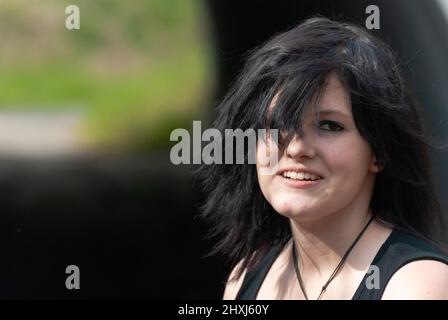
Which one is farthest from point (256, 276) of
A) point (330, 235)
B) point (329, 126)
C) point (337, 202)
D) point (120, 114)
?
point (120, 114)

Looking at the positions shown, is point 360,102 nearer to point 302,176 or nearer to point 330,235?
point 302,176

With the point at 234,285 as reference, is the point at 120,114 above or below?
above

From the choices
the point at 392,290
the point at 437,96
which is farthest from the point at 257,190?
the point at 437,96

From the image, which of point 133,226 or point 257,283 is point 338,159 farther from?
point 133,226

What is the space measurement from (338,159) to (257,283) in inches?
20.2

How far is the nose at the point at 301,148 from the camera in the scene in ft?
4.43

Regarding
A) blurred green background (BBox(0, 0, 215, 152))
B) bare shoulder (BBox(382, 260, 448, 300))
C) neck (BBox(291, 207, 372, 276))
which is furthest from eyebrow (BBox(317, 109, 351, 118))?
blurred green background (BBox(0, 0, 215, 152))

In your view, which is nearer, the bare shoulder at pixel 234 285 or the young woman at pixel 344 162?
the young woman at pixel 344 162

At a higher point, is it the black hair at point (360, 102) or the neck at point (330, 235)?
the black hair at point (360, 102)

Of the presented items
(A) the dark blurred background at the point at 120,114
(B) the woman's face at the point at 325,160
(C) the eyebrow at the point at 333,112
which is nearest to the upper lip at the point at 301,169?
(B) the woman's face at the point at 325,160

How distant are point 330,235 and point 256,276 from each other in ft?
1.09

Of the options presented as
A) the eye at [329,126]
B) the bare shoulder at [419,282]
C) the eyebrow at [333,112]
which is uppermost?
the eyebrow at [333,112]

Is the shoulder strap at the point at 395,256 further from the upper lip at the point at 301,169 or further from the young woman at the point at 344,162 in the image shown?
the upper lip at the point at 301,169

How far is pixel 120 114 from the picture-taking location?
214cm
